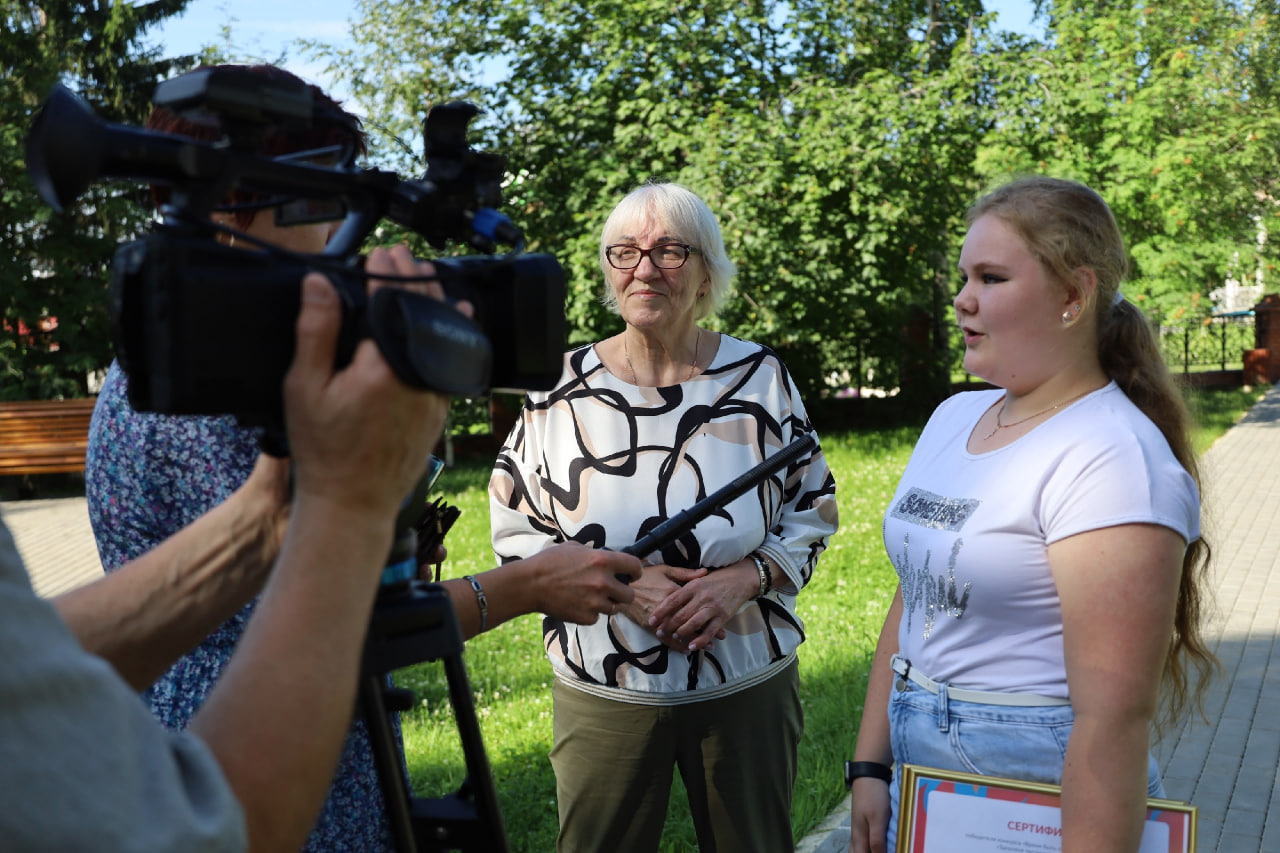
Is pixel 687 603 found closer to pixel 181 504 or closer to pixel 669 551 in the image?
pixel 669 551

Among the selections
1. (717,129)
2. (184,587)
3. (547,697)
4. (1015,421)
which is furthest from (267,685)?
(717,129)

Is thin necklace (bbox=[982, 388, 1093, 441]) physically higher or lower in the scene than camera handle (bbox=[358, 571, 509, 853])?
higher

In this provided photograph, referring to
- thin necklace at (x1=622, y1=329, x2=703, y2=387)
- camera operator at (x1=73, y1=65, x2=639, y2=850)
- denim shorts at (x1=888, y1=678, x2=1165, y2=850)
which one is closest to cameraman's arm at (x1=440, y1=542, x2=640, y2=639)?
camera operator at (x1=73, y1=65, x2=639, y2=850)

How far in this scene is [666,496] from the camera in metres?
2.78

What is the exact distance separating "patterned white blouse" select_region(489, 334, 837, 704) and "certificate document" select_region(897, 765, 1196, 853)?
0.87m

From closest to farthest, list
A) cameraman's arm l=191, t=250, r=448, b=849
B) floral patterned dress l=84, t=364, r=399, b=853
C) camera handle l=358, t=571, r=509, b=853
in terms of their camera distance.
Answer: cameraman's arm l=191, t=250, r=448, b=849
camera handle l=358, t=571, r=509, b=853
floral patterned dress l=84, t=364, r=399, b=853

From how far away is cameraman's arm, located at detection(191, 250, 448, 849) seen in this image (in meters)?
0.95

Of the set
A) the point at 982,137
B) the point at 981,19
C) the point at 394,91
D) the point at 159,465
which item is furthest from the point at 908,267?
the point at 159,465

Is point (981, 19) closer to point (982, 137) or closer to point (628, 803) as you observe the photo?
point (982, 137)

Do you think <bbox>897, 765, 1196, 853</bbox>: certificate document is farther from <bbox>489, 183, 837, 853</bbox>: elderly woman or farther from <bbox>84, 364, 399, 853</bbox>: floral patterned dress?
<bbox>84, 364, 399, 853</bbox>: floral patterned dress

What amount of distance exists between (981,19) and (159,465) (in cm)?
1714

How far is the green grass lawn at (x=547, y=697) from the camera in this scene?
4.16 meters

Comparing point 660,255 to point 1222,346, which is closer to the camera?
point 660,255

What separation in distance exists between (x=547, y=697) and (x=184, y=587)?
4332 mm
